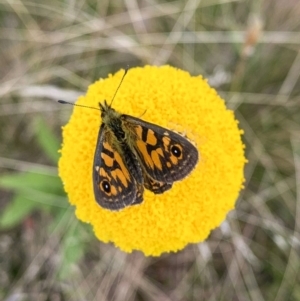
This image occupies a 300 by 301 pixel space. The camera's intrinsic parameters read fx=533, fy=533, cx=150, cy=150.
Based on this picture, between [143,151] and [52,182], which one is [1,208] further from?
[143,151]

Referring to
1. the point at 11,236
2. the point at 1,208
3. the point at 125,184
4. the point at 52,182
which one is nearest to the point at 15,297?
the point at 11,236

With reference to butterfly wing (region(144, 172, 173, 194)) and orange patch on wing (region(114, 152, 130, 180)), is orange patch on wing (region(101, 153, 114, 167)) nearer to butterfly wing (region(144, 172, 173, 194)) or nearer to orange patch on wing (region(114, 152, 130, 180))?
orange patch on wing (region(114, 152, 130, 180))

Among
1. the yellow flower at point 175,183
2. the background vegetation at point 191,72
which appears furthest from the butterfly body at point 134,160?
the background vegetation at point 191,72

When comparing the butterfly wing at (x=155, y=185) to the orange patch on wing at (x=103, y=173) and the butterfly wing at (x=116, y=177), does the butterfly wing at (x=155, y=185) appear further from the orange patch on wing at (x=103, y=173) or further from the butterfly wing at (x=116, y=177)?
the orange patch on wing at (x=103, y=173)

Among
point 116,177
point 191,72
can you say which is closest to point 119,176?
point 116,177

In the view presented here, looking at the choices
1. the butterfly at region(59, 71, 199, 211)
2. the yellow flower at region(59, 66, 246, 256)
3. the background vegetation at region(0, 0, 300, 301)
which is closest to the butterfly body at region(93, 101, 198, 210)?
the butterfly at region(59, 71, 199, 211)

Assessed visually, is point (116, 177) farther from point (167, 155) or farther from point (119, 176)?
point (167, 155)
